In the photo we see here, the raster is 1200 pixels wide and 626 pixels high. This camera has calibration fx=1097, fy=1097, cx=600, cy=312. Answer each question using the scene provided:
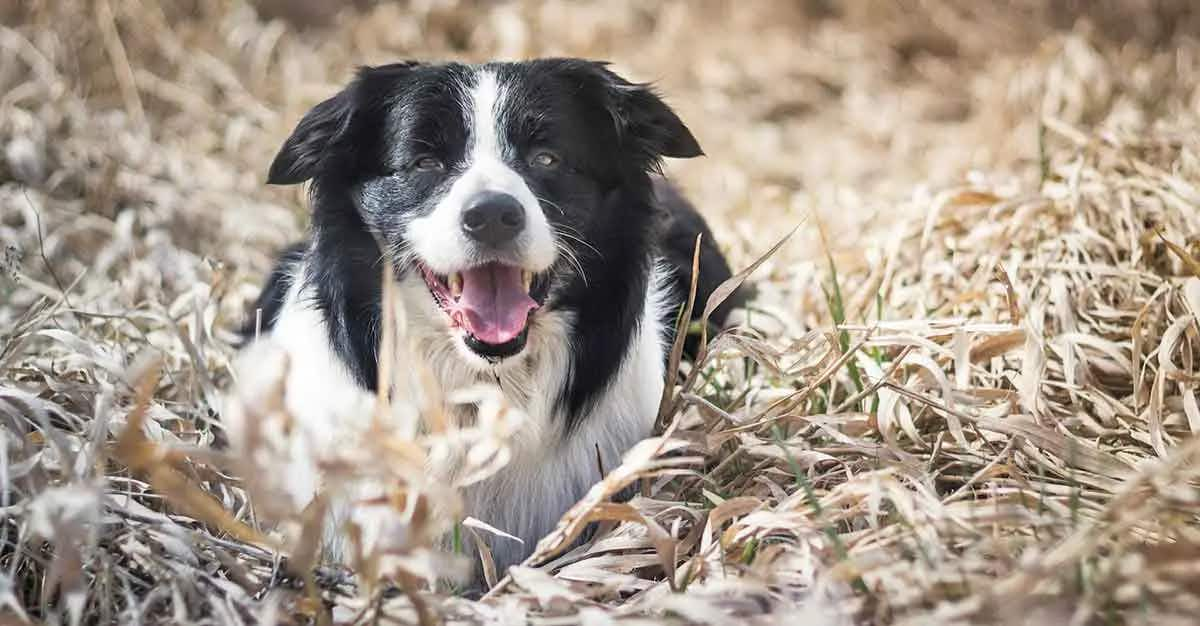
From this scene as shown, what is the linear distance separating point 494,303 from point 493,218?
0.26 metres

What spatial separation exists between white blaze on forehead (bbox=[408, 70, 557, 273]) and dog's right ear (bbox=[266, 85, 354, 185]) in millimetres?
337

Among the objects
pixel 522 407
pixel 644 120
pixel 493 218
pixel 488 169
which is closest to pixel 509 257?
pixel 493 218

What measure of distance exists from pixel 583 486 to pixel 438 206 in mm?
790

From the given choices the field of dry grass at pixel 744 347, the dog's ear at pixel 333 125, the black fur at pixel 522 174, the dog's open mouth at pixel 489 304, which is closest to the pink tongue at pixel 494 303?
the dog's open mouth at pixel 489 304

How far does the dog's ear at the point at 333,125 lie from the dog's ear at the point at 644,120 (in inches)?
20.8

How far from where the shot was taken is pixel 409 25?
714cm

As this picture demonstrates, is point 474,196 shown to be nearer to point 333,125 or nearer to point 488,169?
point 488,169

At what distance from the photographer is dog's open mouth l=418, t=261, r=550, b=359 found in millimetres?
2588

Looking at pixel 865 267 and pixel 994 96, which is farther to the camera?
pixel 994 96

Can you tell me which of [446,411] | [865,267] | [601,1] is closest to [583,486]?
[446,411]

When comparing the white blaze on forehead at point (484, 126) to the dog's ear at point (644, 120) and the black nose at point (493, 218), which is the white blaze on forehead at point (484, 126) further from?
the dog's ear at point (644, 120)

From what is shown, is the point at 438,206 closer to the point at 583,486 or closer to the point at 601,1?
the point at 583,486

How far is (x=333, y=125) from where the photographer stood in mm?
2762

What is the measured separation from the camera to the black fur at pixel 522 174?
8.82 ft
